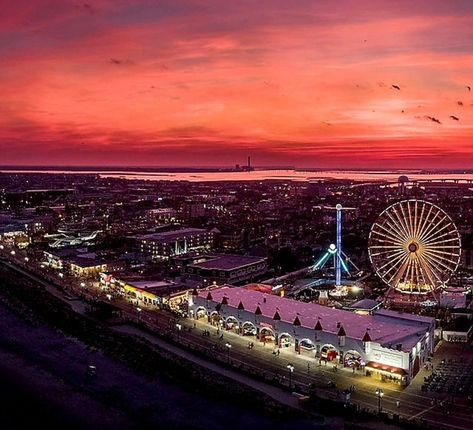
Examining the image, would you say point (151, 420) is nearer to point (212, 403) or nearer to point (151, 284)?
point (212, 403)

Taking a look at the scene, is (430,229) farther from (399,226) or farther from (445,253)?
(399,226)

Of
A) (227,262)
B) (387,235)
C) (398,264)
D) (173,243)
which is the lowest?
(227,262)

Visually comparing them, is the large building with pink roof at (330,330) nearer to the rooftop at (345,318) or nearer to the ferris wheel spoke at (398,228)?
the rooftop at (345,318)

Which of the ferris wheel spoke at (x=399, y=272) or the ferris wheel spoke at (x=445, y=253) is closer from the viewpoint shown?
the ferris wheel spoke at (x=445, y=253)

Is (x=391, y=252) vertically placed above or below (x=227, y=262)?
above

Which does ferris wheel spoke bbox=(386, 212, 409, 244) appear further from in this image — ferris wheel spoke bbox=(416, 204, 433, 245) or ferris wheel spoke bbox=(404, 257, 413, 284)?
ferris wheel spoke bbox=(404, 257, 413, 284)

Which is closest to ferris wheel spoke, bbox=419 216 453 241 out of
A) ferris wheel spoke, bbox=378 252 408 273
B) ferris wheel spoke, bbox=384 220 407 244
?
ferris wheel spoke, bbox=384 220 407 244

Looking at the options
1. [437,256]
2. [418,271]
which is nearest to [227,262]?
[418,271]

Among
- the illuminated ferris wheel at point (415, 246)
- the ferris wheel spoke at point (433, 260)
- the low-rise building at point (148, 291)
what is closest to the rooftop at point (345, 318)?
the low-rise building at point (148, 291)

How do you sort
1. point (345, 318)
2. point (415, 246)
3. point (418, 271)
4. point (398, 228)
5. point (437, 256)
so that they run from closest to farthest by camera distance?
1. point (345, 318)
2. point (437, 256)
3. point (415, 246)
4. point (398, 228)
5. point (418, 271)
